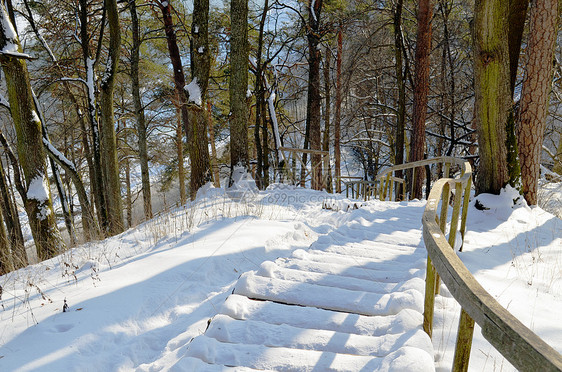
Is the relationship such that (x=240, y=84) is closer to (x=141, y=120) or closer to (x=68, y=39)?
(x=141, y=120)

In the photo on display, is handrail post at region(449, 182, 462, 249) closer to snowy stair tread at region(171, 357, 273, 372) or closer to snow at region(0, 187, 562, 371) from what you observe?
snow at region(0, 187, 562, 371)

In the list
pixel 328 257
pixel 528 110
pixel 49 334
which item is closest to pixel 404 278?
pixel 328 257

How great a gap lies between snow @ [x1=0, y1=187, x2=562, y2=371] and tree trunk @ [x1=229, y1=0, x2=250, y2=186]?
3051 millimetres

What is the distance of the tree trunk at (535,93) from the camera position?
5.33 m

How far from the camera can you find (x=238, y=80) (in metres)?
7.48

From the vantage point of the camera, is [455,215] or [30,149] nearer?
[455,215]

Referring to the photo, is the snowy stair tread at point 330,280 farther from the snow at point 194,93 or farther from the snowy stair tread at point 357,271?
the snow at point 194,93

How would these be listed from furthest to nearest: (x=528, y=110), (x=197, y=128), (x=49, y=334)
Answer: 1. (x=197, y=128)
2. (x=528, y=110)
3. (x=49, y=334)

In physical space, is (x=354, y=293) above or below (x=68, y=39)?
below

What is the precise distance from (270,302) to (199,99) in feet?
20.6

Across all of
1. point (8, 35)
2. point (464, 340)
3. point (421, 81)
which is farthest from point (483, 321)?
point (421, 81)

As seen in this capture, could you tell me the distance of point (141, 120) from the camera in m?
10.3

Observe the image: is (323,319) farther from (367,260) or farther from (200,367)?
(367,260)

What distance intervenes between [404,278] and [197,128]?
265 inches
